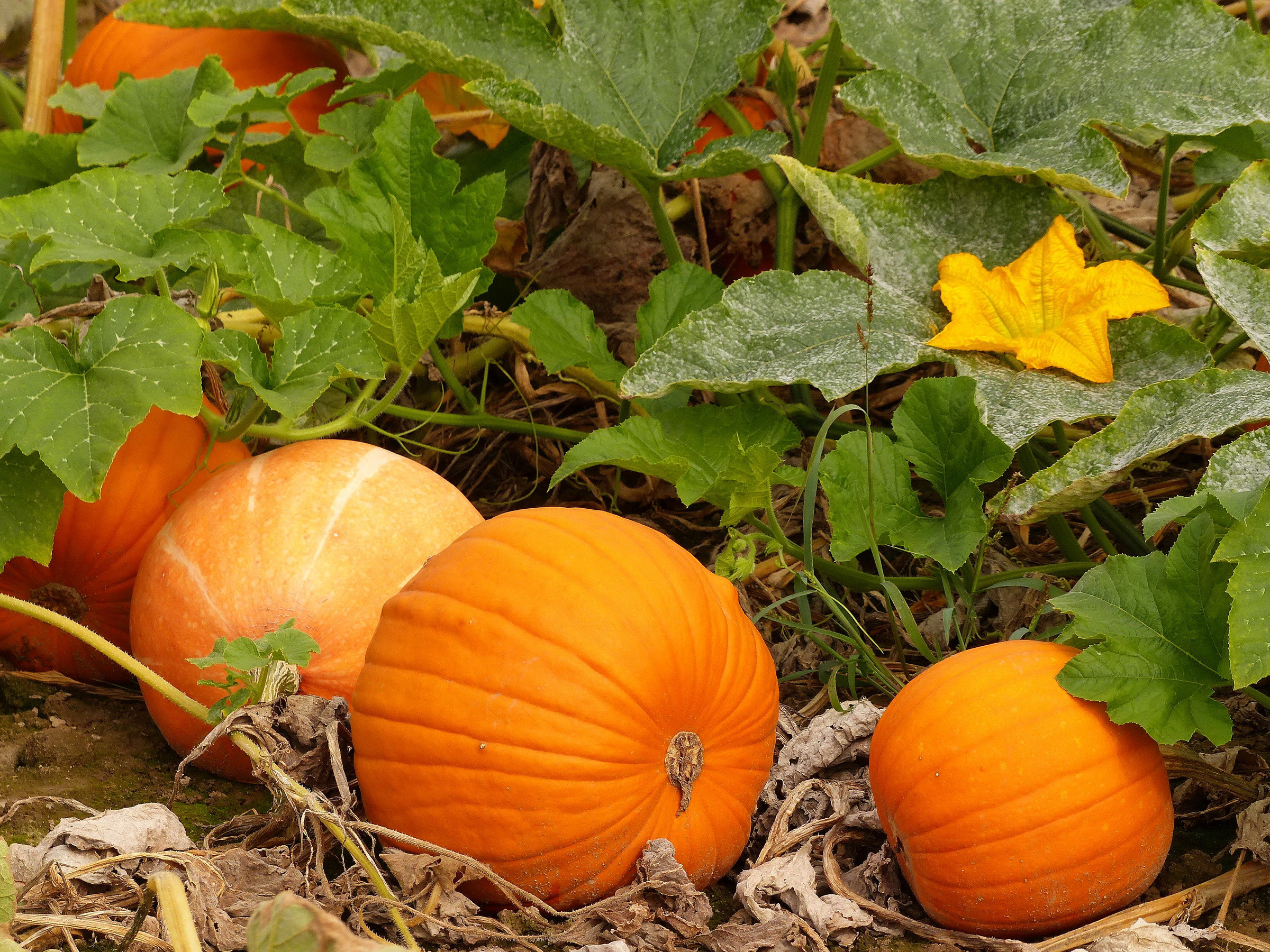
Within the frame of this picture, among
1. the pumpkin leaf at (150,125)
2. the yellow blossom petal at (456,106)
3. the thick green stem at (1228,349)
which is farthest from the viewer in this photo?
the yellow blossom petal at (456,106)

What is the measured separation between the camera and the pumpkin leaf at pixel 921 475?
160 cm

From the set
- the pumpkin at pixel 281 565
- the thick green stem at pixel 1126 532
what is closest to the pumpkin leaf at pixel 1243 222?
the thick green stem at pixel 1126 532

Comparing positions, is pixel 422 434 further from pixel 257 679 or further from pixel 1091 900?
pixel 1091 900

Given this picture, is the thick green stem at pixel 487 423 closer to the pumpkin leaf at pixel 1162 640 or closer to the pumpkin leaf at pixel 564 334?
the pumpkin leaf at pixel 564 334

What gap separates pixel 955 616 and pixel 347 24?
4.77 feet

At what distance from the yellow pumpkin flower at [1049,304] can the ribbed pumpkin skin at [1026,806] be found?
1.81 ft

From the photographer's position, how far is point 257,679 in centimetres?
152

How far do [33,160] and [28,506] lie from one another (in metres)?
0.94

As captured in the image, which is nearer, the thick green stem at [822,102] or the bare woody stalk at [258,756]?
the bare woody stalk at [258,756]

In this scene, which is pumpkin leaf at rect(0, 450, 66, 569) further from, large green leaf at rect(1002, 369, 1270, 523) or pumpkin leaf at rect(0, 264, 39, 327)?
large green leaf at rect(1002, 369, 1270, 523)

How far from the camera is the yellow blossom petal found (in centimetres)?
272

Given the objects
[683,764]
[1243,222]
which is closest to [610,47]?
[1243,222]

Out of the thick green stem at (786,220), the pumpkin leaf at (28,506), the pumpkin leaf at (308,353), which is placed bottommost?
the pumpkin leaf at (28,506)

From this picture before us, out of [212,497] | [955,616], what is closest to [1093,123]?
[955,616]
